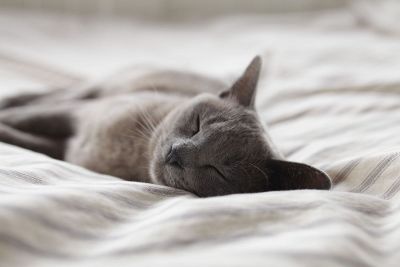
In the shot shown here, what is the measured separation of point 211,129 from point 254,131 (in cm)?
11

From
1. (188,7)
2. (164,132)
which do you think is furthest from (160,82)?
(188,7)

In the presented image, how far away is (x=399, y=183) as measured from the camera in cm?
90

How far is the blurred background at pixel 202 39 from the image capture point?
1.86 m

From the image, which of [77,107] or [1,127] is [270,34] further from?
[1,127]

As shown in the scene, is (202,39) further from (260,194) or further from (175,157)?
(260,194)

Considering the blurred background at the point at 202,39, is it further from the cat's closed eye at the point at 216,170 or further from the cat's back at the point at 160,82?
the cat's closed eye at the point at 216,170

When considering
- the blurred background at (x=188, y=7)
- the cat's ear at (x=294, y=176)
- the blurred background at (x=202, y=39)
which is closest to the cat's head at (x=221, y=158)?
the cat's ear at (x=294, y=176)

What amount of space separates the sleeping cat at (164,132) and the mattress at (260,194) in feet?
0.34

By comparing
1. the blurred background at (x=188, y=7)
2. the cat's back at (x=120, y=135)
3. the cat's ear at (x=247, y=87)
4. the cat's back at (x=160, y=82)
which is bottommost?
the cat's back at (x=120, y=135)

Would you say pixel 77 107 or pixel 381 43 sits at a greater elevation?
pixel 381 43

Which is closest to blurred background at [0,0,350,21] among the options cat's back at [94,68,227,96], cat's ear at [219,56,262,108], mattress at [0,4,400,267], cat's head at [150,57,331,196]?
mattress at [0,4,400,267]

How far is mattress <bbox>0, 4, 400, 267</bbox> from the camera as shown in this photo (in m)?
0.59

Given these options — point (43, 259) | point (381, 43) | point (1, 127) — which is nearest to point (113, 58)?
point (1, 127)

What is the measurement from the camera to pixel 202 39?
2.50 meters
